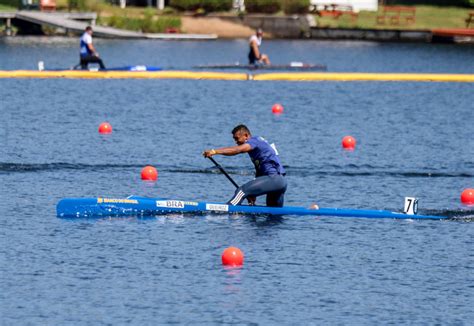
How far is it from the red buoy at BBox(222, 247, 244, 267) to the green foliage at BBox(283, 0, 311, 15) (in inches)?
3296

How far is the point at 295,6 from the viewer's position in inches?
4200

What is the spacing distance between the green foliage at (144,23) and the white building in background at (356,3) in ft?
40.3

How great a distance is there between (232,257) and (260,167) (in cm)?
466

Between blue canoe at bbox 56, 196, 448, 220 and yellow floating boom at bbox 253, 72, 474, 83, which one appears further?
yellow floating boom at bbox 253, 72, 474, 83

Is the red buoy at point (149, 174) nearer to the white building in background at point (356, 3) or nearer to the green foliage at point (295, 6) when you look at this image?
the green foliage at point (295, 6)

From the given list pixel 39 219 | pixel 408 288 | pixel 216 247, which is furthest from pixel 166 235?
pixel 408 288

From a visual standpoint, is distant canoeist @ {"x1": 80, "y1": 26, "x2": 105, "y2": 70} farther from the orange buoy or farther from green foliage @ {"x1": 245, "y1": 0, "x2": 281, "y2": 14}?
green foliage @ {"x1": 245, "y1": 0, "x2": 281, "y2": 14}

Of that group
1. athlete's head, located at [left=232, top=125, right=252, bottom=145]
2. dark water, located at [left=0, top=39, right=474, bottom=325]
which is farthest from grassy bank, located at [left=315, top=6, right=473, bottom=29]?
athlete's head, located at [left=232, top=125, right=252, bottom=145]

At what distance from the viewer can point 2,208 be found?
1168 inches

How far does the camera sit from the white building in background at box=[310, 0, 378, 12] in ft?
354

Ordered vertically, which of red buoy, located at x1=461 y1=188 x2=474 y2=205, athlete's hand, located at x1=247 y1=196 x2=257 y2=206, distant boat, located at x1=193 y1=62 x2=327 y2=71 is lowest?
distant boat, located at x1=193 y1=62 x2=327 y2=71

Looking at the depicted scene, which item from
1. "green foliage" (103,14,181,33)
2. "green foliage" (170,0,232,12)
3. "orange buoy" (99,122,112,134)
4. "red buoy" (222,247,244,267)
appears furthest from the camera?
"green foliage" (170,0,232,12)

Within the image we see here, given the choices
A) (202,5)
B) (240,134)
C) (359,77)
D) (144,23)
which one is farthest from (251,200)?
(202,5)

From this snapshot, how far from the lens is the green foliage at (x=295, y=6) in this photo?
349 ft
